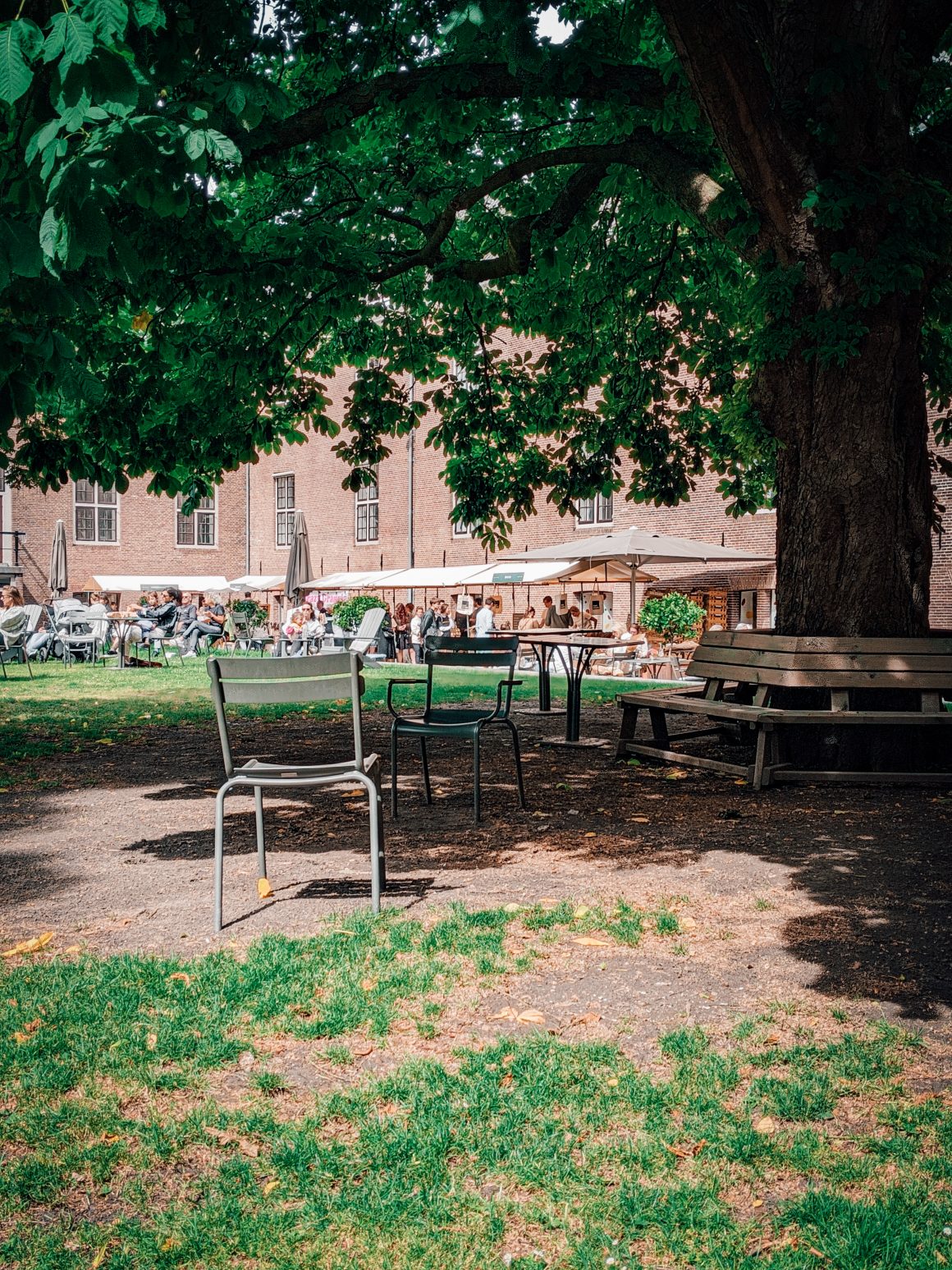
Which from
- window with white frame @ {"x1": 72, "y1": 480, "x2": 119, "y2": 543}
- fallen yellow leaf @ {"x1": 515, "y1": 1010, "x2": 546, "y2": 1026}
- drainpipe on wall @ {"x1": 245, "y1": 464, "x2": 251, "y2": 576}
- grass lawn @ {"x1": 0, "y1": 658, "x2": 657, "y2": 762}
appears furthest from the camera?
drainpipe on wall @ {"x1": 245, "y1": 464, "x2": 251, "y2": 576}

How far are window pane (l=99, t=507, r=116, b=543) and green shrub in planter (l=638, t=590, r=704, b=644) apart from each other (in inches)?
1015

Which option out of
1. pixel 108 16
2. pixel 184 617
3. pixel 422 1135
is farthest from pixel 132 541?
pixel 422 1135

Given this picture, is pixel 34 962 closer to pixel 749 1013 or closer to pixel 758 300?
pixel 749 1013

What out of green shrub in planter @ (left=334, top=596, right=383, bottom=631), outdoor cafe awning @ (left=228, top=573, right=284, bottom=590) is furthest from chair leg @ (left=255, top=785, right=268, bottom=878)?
outdoor cafe awning @ (left=228, top=573, right=284, bottom=590)

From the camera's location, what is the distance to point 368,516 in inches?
1551

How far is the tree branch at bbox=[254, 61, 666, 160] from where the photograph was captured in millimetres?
7852

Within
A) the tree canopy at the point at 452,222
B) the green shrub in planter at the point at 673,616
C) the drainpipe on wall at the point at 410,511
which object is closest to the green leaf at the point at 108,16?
the tree canopy at the point at 452,222

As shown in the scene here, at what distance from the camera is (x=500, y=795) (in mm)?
7863

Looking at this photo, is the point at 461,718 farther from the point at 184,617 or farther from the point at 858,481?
the point at 184,617

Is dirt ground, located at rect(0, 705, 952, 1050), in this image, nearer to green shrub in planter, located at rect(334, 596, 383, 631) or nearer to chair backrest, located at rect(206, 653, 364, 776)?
chair backrest, located at rect(206, 653, 364, 776)

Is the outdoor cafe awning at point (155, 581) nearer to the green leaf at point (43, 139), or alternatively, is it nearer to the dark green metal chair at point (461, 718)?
the dark green metal chair at point (461, 718)

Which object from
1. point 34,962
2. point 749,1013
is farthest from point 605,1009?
point 34,962

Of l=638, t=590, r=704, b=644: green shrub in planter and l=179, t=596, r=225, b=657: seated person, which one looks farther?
l=179, t=596, r=225, b=657: seated person

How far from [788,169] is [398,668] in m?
16.6
